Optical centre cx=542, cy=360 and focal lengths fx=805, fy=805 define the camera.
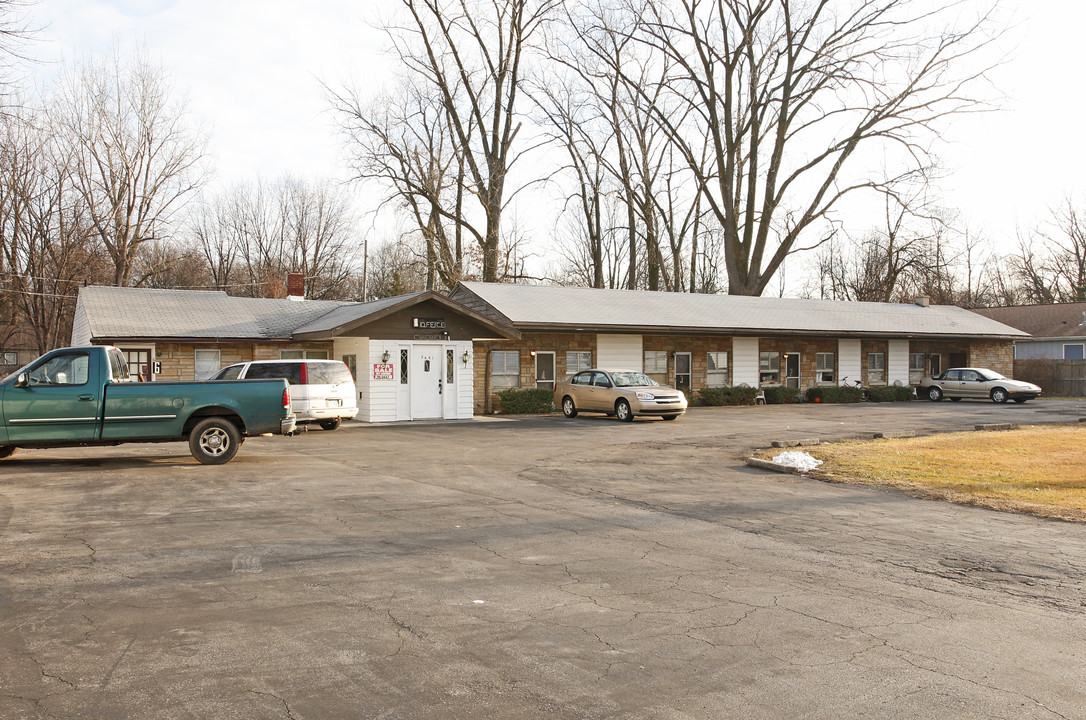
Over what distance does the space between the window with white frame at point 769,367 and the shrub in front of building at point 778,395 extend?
801 mm

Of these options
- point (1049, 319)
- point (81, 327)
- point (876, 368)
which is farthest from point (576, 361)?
point (1049, 319)

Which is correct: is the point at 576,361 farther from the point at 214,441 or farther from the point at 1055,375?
the point at 1055,375

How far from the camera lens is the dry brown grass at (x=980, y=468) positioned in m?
10.9

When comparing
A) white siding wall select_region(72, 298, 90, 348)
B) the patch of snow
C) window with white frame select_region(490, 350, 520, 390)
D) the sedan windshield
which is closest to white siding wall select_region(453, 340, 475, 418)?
window with white frame select_region(490, 350, 520, 390)

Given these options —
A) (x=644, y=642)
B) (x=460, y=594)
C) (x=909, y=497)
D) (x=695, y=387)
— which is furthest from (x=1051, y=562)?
(x=695, y=387)

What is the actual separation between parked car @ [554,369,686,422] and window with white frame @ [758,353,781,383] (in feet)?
32.9

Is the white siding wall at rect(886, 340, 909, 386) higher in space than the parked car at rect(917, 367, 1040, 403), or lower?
higher

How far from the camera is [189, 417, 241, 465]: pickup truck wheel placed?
44.2ft

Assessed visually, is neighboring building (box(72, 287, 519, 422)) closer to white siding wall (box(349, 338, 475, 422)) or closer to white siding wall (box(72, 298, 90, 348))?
white siding wall (box(349, 338, 475, 422))

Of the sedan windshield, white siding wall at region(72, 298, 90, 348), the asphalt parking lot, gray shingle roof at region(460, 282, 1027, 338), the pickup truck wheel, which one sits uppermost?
gray shingle roof at region(460, 282, 1027, 338)

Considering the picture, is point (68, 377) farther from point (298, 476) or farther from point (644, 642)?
point (644, 642)

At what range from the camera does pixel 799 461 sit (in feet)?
47.1

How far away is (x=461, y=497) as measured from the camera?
1067 cm

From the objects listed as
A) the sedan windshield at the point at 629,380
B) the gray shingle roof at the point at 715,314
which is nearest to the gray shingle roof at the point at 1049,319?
the gray shingle roof at the point at 715,314
